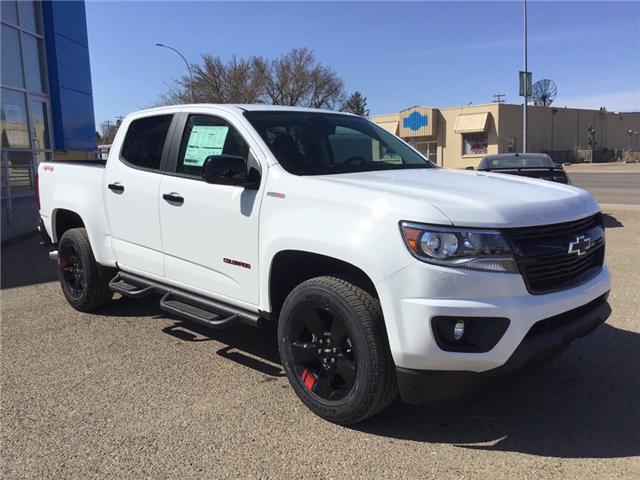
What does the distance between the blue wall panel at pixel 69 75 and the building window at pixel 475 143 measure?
3939cm

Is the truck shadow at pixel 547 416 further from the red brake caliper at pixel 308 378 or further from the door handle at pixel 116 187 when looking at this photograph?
the door handle at pixel 116 187

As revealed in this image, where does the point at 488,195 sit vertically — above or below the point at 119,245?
above

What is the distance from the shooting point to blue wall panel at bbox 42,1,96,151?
1501cm

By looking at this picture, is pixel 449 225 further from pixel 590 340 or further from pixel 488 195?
pixel 590 340

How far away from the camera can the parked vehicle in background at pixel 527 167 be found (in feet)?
34.4

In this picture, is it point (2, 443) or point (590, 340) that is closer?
point (2, 443)

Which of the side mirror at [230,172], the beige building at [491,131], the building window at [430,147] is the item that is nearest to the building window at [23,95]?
the side mirror at [230,172]

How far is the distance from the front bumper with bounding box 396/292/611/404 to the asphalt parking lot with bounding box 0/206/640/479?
0.36 m

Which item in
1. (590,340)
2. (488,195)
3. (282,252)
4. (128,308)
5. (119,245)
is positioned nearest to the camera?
(488,195)

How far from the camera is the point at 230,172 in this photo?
3764mm

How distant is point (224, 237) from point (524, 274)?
1.97 metres

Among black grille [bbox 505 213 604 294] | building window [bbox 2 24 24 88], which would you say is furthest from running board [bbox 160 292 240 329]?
building window [bbox 2 24 24 88]

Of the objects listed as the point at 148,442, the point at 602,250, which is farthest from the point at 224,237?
the point at 602,250

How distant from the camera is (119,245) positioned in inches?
199
